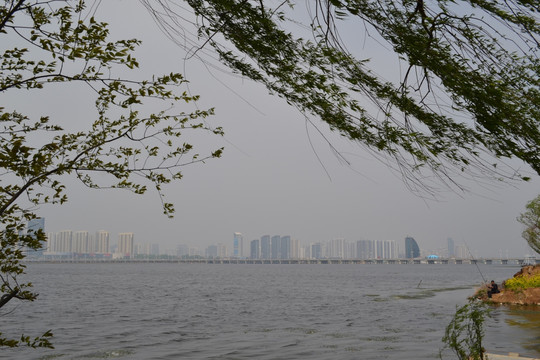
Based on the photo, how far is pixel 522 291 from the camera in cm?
3297

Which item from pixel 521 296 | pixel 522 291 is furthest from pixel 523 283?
pixel 521 296

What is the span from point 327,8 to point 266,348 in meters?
19.3

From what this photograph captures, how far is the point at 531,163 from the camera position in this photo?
4.39 m

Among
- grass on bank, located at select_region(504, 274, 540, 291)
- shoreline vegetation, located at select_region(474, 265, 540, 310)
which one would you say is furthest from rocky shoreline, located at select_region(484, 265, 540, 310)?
grass on bank, located at select_region(504, 274, 540, 291)

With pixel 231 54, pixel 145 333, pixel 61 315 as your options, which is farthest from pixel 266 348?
pixel 61 315

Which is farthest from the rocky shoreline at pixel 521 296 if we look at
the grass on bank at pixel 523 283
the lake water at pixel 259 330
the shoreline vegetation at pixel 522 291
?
the lake water at pixel 259 330

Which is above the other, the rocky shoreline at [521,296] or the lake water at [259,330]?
the rocky shoreline at [521,296]

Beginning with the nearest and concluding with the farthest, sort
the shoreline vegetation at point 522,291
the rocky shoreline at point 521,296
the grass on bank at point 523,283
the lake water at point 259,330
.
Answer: the lake water at point 259,330
the rocky shoreline at point 521,296
the shoreline vegetation at point 522,291
the grass on bank at point 523,283

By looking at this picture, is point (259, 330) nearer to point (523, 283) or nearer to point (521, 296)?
point (521, 296)

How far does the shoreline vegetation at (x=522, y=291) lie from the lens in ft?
→ 106

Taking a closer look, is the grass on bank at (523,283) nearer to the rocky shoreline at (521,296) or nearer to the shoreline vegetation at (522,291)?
the shoreline vegetation at (522,291)

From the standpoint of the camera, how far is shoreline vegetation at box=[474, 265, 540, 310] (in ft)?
106

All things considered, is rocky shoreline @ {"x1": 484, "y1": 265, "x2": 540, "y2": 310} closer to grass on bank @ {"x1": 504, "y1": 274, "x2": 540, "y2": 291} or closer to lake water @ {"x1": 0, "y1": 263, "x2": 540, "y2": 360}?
grass on bank @ {"x1": 504, "y1": 274, "x2": 540, "y2": 291}

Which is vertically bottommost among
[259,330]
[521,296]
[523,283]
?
[259,330]
